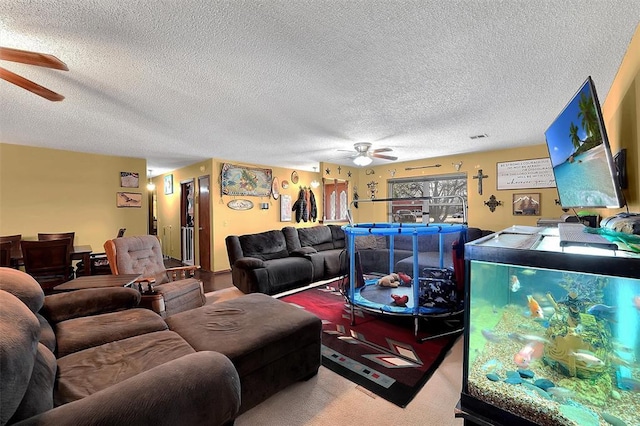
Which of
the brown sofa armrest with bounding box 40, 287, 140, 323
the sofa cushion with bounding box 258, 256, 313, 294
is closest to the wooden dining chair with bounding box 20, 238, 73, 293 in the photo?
the brown sofa armrest with bounding box 40, 287, 140, 323

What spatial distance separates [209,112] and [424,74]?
2.32 m

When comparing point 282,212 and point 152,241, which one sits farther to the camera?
point 282,212

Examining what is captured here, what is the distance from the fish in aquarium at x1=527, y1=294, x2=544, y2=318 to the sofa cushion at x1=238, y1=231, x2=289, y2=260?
397cm

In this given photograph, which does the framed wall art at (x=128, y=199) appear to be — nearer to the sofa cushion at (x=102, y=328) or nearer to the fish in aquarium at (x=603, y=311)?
the sofa cushion at (x=102, y=328)

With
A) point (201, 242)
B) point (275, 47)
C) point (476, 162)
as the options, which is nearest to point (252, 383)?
point (275, 47)

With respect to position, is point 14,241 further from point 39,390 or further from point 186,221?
point 39,390

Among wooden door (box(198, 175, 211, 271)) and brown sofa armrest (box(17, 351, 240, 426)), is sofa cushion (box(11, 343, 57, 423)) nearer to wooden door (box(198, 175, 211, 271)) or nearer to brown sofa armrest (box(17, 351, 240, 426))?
brown sofa armrest (box(17, 351, 240, 426))

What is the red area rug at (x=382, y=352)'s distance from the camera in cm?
195

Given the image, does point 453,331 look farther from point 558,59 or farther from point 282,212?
point 282,212

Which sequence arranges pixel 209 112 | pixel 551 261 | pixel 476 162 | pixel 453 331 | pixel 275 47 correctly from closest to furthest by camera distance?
pixel 551 261 → pixel 275 47 → pixel 453 331 → pixel 209 112 → pixel 476 162

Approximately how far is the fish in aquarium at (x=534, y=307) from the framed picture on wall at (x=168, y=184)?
8.20 meters

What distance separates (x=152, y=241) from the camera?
3.66 m

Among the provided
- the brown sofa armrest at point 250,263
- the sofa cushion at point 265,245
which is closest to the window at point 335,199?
the sofa cushion at point 265,245

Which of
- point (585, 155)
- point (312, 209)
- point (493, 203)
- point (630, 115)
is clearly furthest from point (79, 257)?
point (493, 203)
